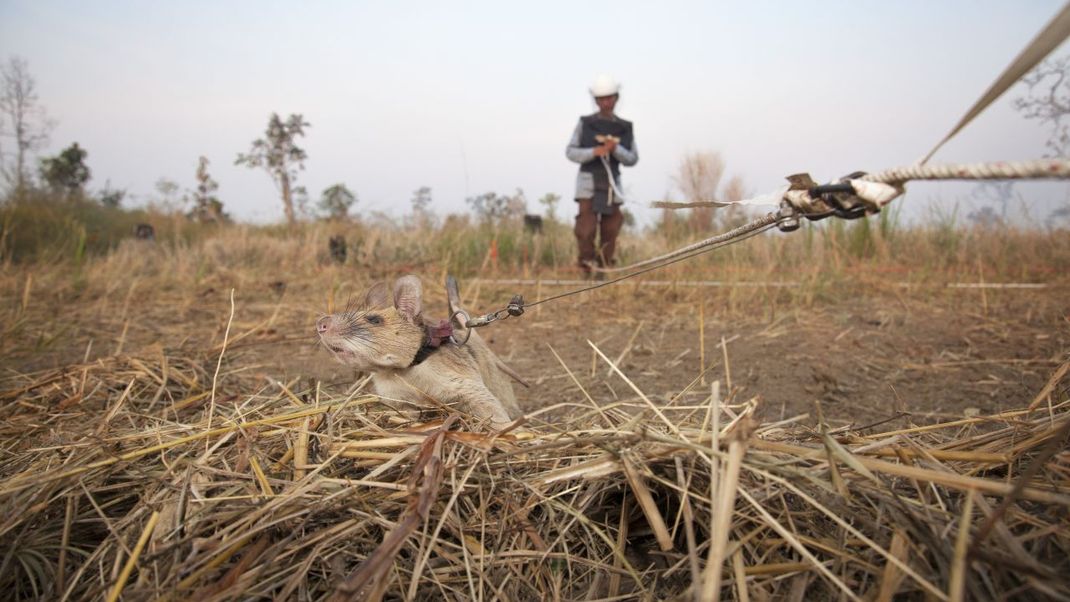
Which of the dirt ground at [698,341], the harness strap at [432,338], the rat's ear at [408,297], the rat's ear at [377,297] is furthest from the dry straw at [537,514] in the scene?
the dirt ground at [698,341]

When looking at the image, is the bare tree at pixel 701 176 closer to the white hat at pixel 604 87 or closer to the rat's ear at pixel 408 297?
the white hat at pixel 604 87

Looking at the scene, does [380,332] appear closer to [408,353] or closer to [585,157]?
[408,353]

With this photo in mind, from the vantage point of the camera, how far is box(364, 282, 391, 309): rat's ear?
311 centimetres

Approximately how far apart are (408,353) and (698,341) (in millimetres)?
3453

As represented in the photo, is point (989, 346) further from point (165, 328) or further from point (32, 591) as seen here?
point (165, 328)

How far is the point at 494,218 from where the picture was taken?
442 inches

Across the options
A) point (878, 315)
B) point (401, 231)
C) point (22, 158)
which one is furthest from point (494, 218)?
point (22, 158)

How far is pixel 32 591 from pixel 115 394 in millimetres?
1856

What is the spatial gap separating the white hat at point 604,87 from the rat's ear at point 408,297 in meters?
6.35

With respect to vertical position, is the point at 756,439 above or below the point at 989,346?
above

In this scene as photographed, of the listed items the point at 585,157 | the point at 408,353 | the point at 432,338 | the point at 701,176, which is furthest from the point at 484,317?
the point at 701,176

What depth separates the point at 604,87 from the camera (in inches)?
331

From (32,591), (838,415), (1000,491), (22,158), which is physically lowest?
(838,415)

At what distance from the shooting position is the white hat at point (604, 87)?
8375 millimetres
